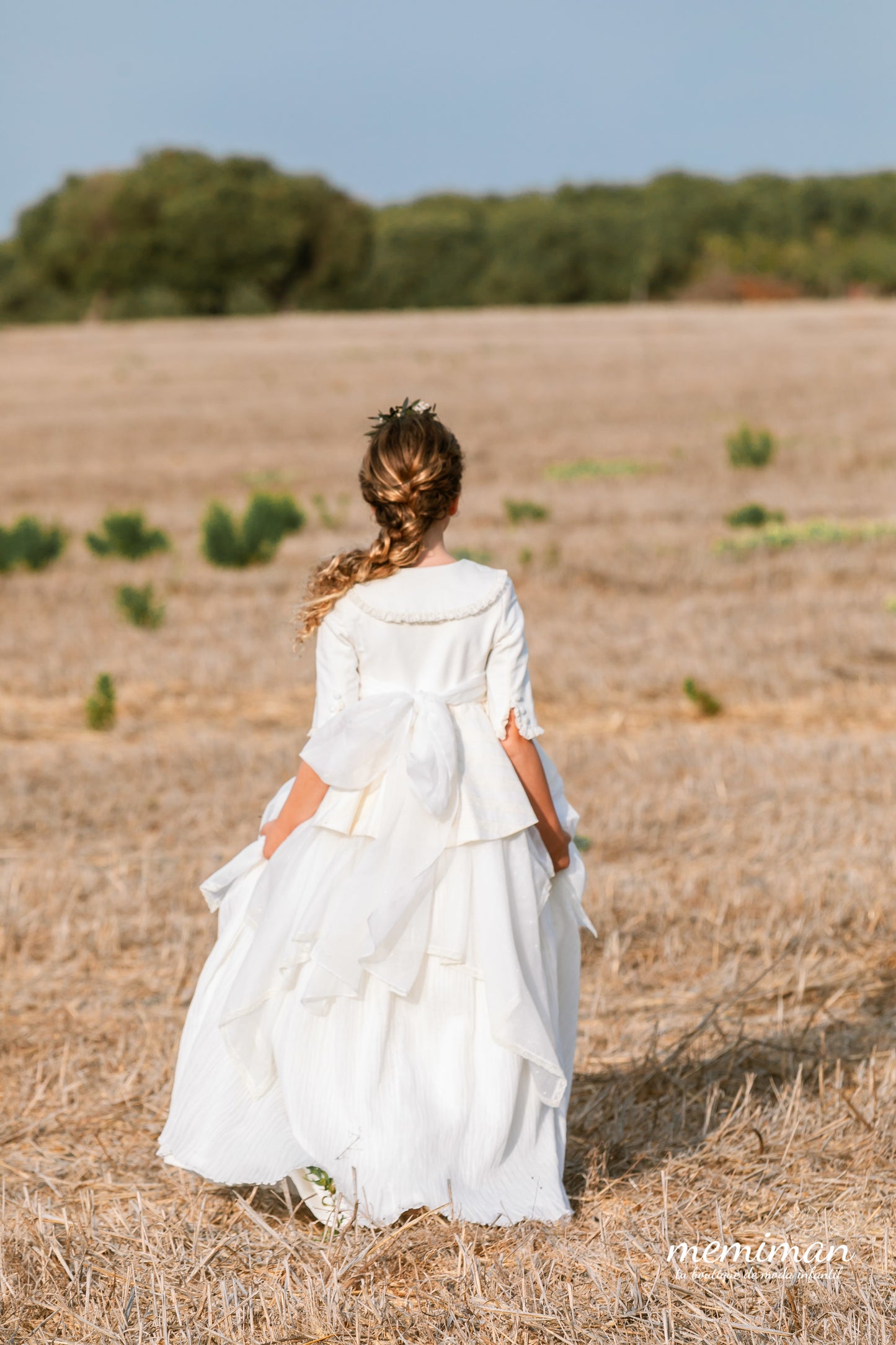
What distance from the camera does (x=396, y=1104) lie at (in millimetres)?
3174

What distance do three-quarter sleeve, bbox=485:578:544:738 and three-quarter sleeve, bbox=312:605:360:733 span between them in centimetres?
32

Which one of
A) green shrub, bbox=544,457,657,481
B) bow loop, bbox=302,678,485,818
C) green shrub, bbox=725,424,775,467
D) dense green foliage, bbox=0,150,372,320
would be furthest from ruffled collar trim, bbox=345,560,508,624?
dense green foliage, bbox=0,150,372,320

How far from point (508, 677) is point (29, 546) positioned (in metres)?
10.9

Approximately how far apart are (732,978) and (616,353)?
3206 centimetres

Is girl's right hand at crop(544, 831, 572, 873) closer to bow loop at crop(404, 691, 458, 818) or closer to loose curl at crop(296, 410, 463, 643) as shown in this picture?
bow loop at crop(404, 691, 458, 818)

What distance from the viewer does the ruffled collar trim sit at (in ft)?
10.7

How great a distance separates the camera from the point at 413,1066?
320 centimetres

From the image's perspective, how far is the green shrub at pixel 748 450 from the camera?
19.0m

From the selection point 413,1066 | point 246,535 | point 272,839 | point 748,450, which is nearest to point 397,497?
point 272,839

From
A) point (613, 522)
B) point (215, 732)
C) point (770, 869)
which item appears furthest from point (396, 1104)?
point (613, 522)

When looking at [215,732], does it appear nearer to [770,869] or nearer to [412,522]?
[770,869]

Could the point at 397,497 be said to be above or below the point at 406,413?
below

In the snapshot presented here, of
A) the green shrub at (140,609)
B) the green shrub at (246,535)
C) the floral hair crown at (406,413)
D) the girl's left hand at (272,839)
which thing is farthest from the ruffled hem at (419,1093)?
the green shrub at (246,535)

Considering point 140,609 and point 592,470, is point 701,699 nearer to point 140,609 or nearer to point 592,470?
point 140,609
